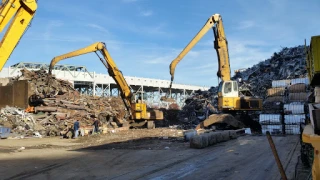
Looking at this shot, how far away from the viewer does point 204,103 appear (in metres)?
31.9

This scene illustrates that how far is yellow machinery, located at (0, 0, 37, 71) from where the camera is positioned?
1564 centimetres

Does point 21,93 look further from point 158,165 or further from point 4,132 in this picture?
point 158,165

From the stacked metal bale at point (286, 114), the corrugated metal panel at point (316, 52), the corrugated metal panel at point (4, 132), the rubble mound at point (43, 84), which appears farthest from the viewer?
the rubble mound at point (43, 84)

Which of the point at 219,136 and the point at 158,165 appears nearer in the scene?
the point at 158,165

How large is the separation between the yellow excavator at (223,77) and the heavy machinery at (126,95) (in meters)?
5.76

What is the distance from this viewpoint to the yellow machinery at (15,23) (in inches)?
616

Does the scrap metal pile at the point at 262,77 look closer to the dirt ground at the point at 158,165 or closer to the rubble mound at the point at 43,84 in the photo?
the rubble mound at the point at 43,84

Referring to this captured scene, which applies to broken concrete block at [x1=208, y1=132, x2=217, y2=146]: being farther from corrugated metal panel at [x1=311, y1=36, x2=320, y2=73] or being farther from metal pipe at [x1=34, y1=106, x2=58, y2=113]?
metal pipe at [x1=34, y1=106, x2=58, y2=113]

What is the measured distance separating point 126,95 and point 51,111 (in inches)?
252

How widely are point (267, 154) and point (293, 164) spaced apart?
237 cm

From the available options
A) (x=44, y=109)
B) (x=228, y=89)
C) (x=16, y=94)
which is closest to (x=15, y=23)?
(x=44, y=109)

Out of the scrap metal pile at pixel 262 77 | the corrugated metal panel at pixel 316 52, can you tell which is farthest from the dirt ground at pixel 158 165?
the scrap metal pile at pixel 262 77

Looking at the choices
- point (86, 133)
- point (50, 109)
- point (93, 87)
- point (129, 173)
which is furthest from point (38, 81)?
point (129, 173)

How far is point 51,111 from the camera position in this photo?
1097 inches
